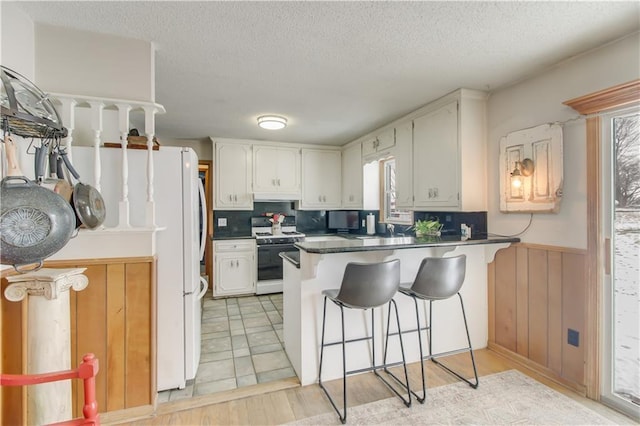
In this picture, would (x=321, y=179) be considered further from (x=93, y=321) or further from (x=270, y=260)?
(x=93, y=321)

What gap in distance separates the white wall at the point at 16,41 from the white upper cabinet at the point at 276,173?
3017 mm

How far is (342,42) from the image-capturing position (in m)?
1.89

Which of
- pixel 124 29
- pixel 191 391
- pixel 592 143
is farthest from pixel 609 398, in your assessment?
pixel 124 29

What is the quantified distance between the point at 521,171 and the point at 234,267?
369 centimetres

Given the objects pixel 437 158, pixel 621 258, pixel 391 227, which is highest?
pixel 437 158

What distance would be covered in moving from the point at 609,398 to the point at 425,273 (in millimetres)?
1419

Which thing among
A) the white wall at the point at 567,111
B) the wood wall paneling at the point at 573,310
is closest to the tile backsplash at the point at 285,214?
the white wall at the point at 567,111

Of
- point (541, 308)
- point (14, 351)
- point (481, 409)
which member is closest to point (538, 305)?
point (541, 308)

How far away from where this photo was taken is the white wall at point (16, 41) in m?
1.50

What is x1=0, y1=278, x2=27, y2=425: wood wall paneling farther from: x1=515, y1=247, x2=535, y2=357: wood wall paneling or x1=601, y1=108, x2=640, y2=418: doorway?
x1=601, y1=108, x2=640, y2=418: doorway

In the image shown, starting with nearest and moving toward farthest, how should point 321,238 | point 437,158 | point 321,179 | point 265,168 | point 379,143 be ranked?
1. point 437,158
2. point 379,143
3. point 265,168
4. point 321,238
5. point 321,179

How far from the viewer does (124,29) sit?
1761 millimetres

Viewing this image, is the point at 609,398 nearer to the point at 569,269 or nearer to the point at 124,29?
the point at 569,269

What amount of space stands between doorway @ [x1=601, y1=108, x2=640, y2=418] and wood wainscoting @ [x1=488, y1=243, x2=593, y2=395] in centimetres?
13
